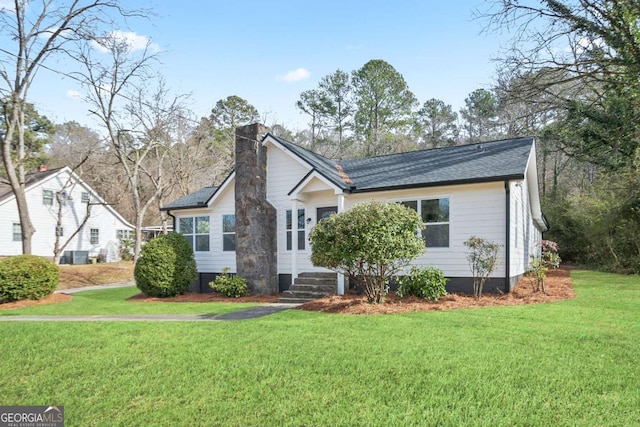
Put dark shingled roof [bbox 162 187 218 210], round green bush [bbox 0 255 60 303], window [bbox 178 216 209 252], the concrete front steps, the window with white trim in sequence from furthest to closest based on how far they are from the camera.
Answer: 1. the window with white trim
2. window [bbox 178 216 209 252]
3. dark shingled roof [bbox 162 187 218 210]
4. round green bush [bbox 0 255 60 303]
5. the concrete front steps

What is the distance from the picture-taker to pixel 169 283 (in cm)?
1364

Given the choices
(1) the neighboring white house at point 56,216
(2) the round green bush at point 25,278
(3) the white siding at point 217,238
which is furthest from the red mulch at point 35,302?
(1) the neighboring white house at point 56,216

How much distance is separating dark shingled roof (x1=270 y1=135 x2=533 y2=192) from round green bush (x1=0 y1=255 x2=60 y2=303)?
9.01m

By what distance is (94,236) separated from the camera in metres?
31.8

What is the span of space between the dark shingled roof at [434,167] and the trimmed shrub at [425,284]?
2.59 meters

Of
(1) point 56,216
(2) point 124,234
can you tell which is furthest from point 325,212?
(2) point 124,234

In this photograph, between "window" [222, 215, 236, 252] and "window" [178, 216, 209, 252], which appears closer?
"window" [222, 215, 236, 252]

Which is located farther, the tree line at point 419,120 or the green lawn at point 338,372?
the tree line at point 419,120

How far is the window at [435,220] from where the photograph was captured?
38.6 feet

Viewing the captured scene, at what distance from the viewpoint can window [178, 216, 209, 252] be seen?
52.3ft

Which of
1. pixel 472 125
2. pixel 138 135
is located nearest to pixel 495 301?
pixel 138 135

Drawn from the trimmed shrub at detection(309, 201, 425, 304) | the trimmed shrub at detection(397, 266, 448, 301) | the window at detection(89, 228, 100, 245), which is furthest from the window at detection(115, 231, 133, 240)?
the trimmed shrub at detection(397, 266, 448, 301)

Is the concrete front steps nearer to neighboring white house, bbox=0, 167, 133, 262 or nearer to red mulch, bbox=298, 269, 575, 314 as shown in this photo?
red mulch, bbox=298, 269, 575, 314

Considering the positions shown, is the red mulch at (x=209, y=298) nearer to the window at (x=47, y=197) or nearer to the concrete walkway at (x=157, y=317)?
the concrete walkway at (x=157, y=317)
